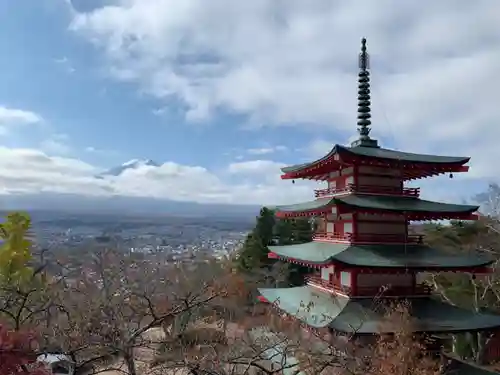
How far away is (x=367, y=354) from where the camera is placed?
10359 mm

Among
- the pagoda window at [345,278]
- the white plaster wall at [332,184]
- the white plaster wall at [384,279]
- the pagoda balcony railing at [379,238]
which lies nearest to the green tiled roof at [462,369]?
the white plaster wall at [384,279]

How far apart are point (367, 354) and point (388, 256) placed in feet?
9.76

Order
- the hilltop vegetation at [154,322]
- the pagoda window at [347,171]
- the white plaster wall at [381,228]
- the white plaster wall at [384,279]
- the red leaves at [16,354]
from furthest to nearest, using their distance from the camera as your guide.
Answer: the pagoda window at [347,171]
the white plaster wall at [381,228]
the white plaster wall at [384,279]
the hilltop vegetation at [154,322]
the red leaves at [16,354]

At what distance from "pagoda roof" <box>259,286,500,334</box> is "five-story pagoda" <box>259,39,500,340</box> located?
0.03m

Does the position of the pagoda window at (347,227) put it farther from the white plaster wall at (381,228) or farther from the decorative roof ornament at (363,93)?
the decorative roof ornament at (363,93)

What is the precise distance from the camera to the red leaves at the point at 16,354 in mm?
5746

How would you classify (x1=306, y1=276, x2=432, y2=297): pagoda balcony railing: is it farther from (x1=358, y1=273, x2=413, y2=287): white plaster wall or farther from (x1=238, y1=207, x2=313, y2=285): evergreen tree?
(x1=238, y1=207, x2=313, y2=285): evergreen tree

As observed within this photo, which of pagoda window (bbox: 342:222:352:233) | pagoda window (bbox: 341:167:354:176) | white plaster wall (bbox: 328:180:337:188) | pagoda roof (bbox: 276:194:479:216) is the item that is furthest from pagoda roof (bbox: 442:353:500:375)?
white plaster wall (bbox: 328:180:337:188)

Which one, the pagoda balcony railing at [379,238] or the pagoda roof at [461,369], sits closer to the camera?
the pagoda roof at [461,369]

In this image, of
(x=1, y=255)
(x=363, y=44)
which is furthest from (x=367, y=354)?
(x=1, y=255)

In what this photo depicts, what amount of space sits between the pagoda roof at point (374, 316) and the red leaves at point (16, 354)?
704cm

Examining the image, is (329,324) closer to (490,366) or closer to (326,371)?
(326,371)

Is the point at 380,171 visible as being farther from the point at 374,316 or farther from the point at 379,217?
the point at 374,316

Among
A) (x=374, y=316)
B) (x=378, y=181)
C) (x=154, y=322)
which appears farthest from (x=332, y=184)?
(x=154, y=322)
